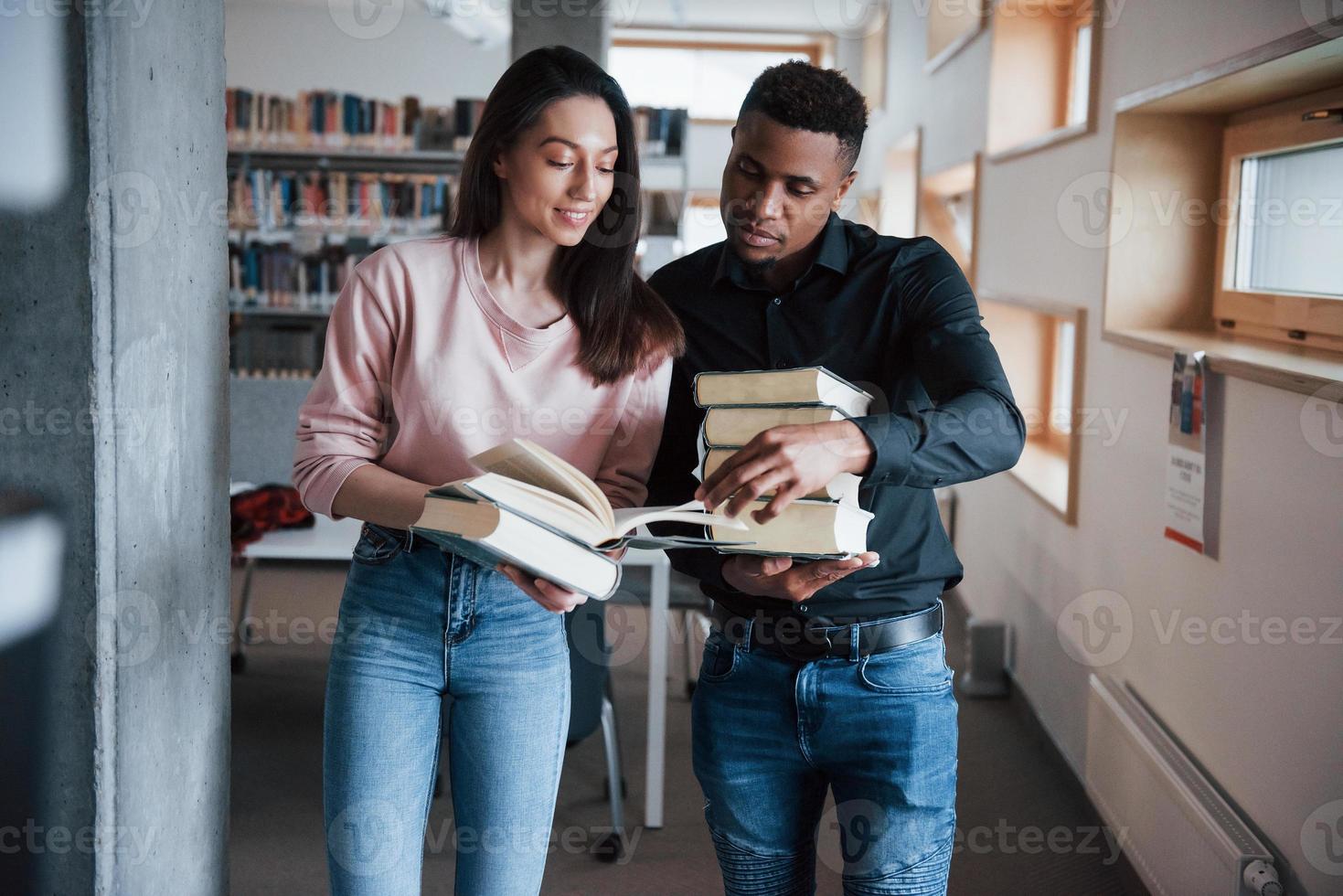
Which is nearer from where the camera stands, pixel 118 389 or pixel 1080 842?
pixel 118 389

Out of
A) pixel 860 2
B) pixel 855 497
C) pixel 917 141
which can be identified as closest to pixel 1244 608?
pixel 855 497

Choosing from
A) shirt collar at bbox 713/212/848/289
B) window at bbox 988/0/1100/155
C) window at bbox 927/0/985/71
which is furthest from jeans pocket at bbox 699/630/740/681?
window at bbox 927/0/985/71

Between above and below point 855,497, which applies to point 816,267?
above

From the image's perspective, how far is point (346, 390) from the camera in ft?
4.47

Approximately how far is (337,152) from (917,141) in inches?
127

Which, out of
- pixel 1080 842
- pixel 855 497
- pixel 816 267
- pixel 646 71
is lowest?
pixel 1080 842

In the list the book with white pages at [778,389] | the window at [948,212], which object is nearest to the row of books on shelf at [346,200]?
the window at [948,212]

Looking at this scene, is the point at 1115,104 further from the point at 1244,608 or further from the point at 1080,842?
the point at 1080,842

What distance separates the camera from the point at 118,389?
1.35 meters

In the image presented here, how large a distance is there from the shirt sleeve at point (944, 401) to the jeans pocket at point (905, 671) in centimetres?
24

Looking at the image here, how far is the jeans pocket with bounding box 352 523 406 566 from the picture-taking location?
133 centimetres

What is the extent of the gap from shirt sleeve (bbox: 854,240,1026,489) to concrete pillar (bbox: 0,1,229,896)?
88 centimetres

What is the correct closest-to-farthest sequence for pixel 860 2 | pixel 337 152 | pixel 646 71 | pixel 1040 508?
1. pixel 1040 508
2. pixel 337 152
3. pixel 860 2
4. pixel 646 71

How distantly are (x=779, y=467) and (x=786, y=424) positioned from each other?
0.10m
